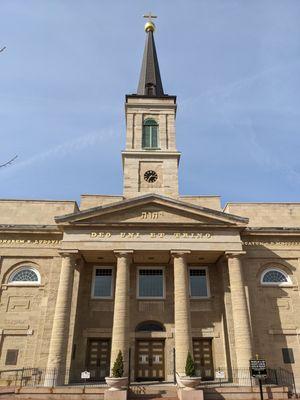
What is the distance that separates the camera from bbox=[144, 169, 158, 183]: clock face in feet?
100

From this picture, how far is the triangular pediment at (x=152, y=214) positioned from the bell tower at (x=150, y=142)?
195 inches

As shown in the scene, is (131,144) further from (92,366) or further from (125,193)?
(92,366)

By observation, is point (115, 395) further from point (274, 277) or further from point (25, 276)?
point (274, 277)

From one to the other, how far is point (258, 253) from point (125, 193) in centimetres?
1121

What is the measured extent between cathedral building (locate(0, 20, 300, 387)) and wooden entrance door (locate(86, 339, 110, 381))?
6cm

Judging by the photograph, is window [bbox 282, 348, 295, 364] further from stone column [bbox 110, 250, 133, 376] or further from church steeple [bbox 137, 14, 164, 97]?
church steeple [bbox 137, 14, 164, 97]

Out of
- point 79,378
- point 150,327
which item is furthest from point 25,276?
point 150,327

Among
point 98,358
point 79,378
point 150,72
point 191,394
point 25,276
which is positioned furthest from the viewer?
point 150,72

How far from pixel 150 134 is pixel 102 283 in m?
14.8

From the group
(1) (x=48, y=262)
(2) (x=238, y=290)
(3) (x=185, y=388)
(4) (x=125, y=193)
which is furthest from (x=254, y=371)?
(4) (x=125, y=193)

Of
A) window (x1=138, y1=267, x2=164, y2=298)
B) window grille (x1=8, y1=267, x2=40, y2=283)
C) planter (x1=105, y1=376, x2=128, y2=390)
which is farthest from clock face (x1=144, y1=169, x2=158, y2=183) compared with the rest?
planter (x1=105, y1=376, x2=128, y2=390)

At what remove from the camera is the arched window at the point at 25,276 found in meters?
24.2

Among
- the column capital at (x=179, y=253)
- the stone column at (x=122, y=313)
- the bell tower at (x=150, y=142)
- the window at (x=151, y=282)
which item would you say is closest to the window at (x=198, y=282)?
the window at (x=151, y=282)

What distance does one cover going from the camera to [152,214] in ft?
80.0
